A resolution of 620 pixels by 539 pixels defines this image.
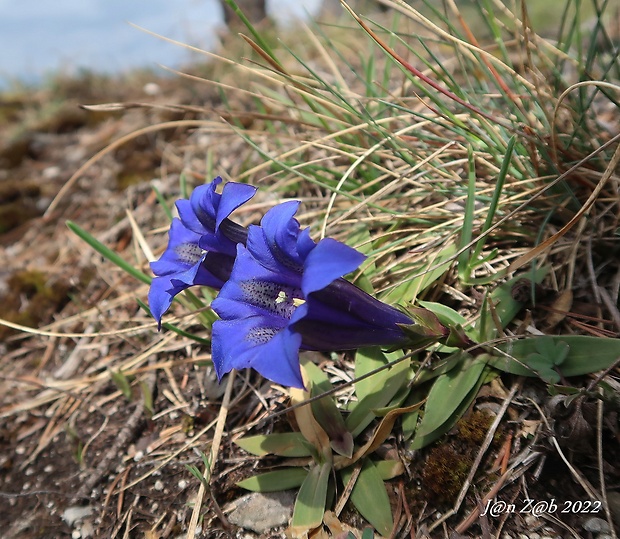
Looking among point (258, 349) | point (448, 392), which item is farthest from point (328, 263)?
point (448, 392)

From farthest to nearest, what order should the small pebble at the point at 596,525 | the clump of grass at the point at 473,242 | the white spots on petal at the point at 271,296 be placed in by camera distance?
the clump of grass at the point at 473,242, the white spots on petal at the point at 271,296, the small pebble at the point at 596,525

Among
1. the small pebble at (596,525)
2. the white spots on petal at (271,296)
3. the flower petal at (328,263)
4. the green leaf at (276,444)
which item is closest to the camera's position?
the flower petal at (328,263)

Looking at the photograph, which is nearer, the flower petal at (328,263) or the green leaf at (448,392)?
the flower petal at (328,263)

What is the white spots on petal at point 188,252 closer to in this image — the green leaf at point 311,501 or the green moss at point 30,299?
the green leaf at point 311,501

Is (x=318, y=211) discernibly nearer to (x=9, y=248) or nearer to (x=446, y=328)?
(x=446, y=328)

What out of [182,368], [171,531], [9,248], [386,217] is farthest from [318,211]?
[9,248]

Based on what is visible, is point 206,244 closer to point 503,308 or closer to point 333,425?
point 333,425

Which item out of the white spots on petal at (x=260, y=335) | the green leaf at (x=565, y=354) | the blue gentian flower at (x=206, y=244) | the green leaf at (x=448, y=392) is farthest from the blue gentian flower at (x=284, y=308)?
the green leaf at (x=565, y=354)
